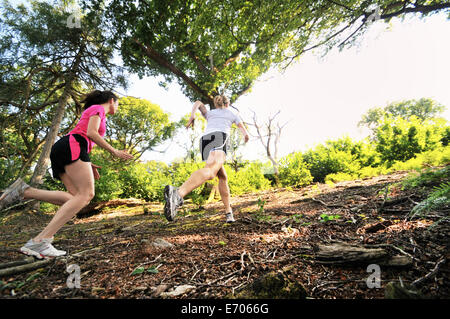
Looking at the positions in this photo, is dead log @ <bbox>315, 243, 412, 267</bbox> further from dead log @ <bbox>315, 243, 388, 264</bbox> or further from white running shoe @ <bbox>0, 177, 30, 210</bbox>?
white running shoe @ <bbox>0, 177, 30, 210</bbox>

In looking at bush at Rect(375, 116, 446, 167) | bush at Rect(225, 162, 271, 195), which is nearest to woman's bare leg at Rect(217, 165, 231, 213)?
bush at Rect(225, 162, 271, 195)

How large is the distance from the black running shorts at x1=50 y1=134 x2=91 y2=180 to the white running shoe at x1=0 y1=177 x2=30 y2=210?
0.40 metres

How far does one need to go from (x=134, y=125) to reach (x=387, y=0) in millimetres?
19058

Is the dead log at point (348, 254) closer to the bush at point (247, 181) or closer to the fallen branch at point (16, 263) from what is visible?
the fallen branch at point (16, 263)

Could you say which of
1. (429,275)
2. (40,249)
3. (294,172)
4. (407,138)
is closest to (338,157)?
(407,138)

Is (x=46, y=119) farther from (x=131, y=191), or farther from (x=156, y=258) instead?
(x=156, y=258)

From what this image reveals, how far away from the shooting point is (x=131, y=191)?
7.21m

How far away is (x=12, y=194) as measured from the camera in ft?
5.99

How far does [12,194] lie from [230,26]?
5.82 meters

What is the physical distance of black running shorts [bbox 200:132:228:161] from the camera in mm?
2693

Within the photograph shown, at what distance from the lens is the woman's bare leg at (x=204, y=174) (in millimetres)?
2295

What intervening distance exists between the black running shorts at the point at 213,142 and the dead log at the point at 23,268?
2.02m

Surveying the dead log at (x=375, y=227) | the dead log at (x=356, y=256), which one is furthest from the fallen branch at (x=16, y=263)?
the dead log at (x=375, y=227)

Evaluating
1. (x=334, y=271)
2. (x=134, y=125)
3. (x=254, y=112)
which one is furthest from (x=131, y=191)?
(x=134, y=125)
